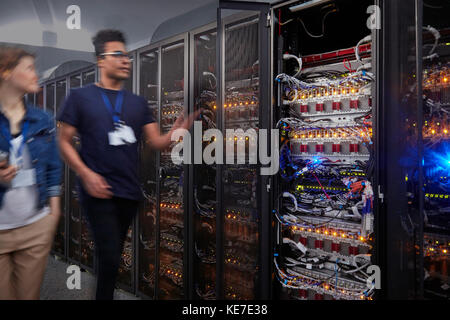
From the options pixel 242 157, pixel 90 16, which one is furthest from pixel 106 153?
pixel 90 16

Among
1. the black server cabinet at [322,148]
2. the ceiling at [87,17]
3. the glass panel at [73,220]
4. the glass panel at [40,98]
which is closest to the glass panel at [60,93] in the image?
the glass panel at [40,98]

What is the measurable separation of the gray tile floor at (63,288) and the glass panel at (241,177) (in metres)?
1.14

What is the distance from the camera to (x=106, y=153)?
138 centimetres

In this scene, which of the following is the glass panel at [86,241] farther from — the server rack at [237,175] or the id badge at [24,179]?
the id badge at [24,179]

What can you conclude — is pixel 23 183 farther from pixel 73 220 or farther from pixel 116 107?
pixel 73 220

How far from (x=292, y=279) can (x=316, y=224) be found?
1.45ft

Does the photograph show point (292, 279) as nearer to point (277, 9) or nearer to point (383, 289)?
point (383, 289)

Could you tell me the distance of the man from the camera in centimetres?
134

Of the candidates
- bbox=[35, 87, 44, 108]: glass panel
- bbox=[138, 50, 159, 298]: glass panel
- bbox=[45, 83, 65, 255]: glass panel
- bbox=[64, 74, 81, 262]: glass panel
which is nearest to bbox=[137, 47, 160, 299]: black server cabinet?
bbox=[138, 50, 159, 298]: glass panel

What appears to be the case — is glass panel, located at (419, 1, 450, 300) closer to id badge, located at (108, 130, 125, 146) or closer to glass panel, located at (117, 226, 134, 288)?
id badge, located at (108, 130, 125, 146)

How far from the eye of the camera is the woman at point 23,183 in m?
1.26

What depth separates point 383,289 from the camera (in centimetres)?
173

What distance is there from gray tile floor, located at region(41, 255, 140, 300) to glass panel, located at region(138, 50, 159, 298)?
24cm

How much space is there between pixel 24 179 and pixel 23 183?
0.06 ft
